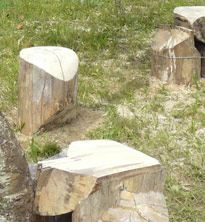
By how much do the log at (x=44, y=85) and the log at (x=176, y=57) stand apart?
1.34 meters

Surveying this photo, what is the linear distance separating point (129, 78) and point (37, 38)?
1.59m

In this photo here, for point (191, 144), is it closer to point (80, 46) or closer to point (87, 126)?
point (87, 126)

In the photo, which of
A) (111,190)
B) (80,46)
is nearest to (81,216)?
(111,190)

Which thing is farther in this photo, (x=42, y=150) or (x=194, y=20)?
(x=194, y=20)

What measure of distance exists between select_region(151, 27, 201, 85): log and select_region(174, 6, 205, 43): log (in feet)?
0.41

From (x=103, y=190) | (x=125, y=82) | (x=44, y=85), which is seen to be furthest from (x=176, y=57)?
(x=103, y=190)

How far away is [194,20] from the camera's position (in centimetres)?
507

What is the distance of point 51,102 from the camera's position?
3977mm

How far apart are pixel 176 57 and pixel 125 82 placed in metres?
0.61

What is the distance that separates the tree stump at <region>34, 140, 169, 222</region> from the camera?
7.07 feet

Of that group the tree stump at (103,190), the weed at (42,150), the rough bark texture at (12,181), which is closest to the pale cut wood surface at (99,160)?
the tree stump at (103,190)

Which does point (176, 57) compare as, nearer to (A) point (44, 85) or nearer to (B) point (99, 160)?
(A) point (44, 85)

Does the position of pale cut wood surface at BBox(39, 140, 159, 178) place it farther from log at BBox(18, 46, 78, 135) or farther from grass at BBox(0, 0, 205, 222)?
log at BBox(18, 46, 78, 135)

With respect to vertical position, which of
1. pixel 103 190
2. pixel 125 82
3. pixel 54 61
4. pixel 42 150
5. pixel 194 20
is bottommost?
pixel 42 150
